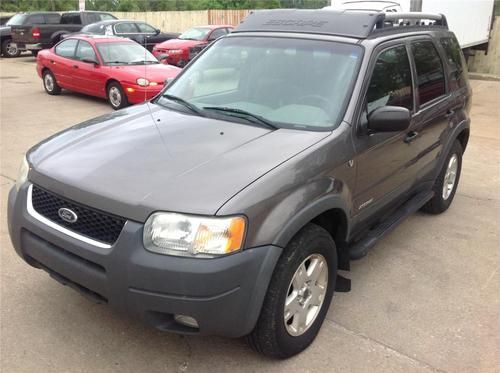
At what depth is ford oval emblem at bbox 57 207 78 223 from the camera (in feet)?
8.73

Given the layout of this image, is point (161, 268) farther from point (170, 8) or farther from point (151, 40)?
point (170, 8)

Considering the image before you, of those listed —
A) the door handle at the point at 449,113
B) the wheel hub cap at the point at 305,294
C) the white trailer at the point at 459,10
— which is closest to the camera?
the wheel hub cap at the point at 305,294

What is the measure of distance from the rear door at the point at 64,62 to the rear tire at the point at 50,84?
221mm

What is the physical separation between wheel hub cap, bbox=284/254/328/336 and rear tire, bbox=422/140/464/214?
2339 millimetres

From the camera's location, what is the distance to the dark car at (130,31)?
17281 mm

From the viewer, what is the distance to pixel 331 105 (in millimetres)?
3285

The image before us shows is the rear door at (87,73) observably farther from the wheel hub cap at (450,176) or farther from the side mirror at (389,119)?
the side mirror at (389,119)

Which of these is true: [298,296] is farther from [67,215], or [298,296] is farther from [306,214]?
[67,215]

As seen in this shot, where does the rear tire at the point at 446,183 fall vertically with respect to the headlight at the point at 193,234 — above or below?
below

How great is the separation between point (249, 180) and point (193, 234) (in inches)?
16.2

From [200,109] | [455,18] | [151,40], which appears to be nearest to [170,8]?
[151,40]

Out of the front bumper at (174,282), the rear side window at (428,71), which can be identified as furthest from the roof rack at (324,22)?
the front bumper at (174,282)

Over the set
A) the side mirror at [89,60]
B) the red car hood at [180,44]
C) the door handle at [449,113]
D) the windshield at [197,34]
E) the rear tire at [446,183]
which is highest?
the windshield at [197,34]

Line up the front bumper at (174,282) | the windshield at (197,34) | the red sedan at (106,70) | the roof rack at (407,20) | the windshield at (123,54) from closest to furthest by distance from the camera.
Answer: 1. the front bumper at (174,282)
2. the roof rack at (407,20)
3. the red sedan at (106,70)
4. the windshield at (123,54)
5. the windshield at (197,34)
